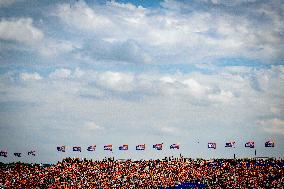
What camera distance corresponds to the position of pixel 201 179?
56.3 m

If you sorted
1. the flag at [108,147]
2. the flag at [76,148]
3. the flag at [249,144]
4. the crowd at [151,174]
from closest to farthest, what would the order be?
the crowd at [151,174] < the flag at [249,144] < the flag at [108,147] < the flag at [76,148]

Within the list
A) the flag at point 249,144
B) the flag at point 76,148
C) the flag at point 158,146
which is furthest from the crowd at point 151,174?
the flag at point 76,148

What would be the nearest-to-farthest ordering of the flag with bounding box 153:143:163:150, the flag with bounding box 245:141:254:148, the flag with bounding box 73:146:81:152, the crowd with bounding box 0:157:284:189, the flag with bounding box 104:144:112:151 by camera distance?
the crowd with bounding box 0:157:284:189 < the flag with bounding box 245:141:254:148 < the flag with bounding box 153:143:163:150 < the flag with bounding box 104:144:112:151 < the flag with bounding box 73:146:81:152

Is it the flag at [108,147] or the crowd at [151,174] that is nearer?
the crowd at [151,174]

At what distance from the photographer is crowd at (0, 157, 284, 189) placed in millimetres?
53031

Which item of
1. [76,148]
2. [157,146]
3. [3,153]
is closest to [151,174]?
[157,146]

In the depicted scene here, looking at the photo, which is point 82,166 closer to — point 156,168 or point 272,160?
point 156,168

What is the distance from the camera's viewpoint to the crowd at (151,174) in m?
53.0

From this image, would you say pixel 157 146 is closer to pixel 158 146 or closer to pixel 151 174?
pixel 158 146

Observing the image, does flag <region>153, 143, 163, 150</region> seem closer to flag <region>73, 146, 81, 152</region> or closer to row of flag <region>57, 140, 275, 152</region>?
row of flag <region>57, 140, 275, 152</region>

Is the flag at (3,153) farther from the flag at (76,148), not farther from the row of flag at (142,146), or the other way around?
the flag at (76,148)

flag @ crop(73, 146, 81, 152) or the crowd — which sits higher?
flag @ crop(73, 146, 81, 152)

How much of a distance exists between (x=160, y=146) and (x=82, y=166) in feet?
50.8

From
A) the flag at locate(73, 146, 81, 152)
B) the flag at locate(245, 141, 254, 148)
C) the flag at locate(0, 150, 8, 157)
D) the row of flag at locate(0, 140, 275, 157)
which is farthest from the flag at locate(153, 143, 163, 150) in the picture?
the flag at locate(0, 150, 8, 157)
